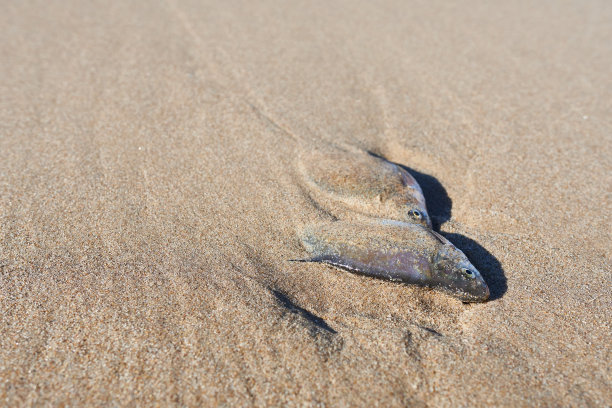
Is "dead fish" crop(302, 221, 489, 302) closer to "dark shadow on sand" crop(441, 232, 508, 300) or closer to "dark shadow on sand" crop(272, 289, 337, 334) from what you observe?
"dark shadow on sand" crop(441, 232, 508, 300)

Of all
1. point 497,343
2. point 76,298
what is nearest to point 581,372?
point 497,343

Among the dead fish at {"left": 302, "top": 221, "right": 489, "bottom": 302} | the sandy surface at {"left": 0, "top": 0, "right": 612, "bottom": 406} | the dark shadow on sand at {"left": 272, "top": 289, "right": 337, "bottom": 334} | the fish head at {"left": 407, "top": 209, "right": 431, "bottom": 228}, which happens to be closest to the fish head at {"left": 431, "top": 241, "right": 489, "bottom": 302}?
the dead fish at {"left": 302, "top": 221, "right": 489, "bottom": 302}

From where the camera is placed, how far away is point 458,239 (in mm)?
3408

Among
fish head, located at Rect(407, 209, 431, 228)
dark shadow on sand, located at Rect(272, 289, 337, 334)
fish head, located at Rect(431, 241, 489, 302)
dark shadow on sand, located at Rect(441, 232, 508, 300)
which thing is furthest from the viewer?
fish head, located at Rect(407, 209, 431, 228)

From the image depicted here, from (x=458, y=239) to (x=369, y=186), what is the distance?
0.76 meters

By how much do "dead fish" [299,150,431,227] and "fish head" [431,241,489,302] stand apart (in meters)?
0.50

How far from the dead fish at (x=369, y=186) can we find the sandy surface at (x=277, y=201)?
0.21 metres

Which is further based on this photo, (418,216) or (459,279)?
(418,216)

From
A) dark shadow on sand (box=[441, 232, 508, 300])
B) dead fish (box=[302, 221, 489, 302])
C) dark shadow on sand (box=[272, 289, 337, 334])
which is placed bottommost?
dark shadow on sand (box=[272, 289, 337, 334])

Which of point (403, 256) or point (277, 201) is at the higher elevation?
point (403, 256)

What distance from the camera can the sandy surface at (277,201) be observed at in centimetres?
240

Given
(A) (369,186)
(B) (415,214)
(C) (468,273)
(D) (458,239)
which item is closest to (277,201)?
(A) (369,186)

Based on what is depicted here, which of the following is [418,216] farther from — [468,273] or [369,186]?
[468,273]

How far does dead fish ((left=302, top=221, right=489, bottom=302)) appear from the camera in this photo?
2873 millimetres
